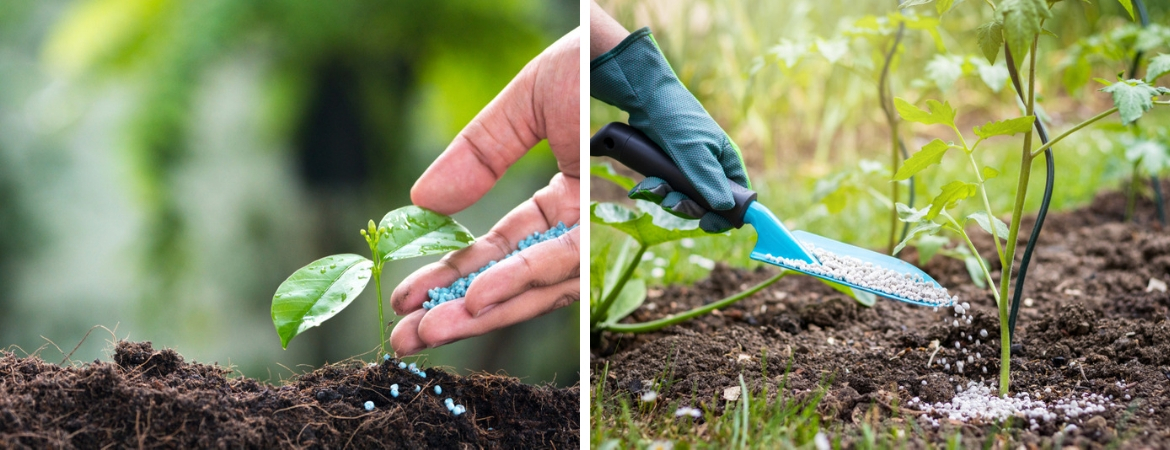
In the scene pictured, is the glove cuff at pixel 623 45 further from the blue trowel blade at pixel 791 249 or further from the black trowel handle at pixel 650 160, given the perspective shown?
the blue trowel blade at pixel 791 249

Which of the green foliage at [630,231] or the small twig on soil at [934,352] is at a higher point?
the green foliage at [630,231]

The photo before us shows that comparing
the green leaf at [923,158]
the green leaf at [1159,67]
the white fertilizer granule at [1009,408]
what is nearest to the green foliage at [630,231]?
the green leaf at [923,158]

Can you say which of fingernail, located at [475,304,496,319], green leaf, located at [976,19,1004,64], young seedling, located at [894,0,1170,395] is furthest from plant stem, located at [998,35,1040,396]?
fingernail, located at [475,304,496,319]

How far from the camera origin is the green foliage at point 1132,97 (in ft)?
3.03

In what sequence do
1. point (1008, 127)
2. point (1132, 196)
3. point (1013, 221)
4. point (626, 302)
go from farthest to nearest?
point (1132, 196) < point (626, 302) < point (1013, 221) < point (1008, 127)

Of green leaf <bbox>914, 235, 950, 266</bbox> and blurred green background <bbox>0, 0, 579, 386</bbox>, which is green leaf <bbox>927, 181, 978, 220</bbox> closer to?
green leaf <bbox>914, 235, 950, 266</bbox>

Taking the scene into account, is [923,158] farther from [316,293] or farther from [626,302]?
[316,293]

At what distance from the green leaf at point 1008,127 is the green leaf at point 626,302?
0.72 m

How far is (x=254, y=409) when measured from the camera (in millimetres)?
905

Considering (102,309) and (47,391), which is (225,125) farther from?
(47,391)

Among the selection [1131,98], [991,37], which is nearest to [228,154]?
[991,37]

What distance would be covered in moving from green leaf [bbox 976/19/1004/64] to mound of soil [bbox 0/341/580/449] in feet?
2.53

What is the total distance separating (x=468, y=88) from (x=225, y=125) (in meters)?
0.53

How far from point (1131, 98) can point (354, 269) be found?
1086mm
